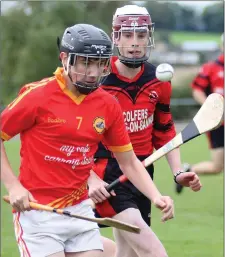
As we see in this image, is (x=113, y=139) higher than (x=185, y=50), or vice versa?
(x=113, y=139)

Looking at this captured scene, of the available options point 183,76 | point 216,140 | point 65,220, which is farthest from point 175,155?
point 183,76

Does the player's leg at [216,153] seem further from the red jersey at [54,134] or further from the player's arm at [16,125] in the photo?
the player's arm at [16,125]

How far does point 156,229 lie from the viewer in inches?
367

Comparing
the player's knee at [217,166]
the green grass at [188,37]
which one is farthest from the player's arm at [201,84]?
the green grass at [188,37]

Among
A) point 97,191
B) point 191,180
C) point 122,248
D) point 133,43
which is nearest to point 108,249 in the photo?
point 122,248

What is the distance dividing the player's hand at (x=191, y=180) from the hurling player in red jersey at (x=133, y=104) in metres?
0.07

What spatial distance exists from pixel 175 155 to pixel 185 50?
3564 cm

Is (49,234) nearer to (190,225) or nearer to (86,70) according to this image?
(86,70)

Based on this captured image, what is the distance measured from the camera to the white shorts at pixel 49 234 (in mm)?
4762

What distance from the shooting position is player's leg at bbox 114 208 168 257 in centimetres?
545

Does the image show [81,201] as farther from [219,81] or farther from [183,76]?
[183,76]

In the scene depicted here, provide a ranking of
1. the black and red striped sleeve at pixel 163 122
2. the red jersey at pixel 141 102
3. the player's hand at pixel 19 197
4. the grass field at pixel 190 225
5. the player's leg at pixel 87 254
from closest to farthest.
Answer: the player's hand at pixel 19 197, the player's leg at pixel 87 254, the red jersey at pixel 141 102, the black and red striped sleeve at pixel 163 122, the grass field at pixel 190 225

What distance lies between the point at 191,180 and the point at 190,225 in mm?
4101

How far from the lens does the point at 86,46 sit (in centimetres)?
479
